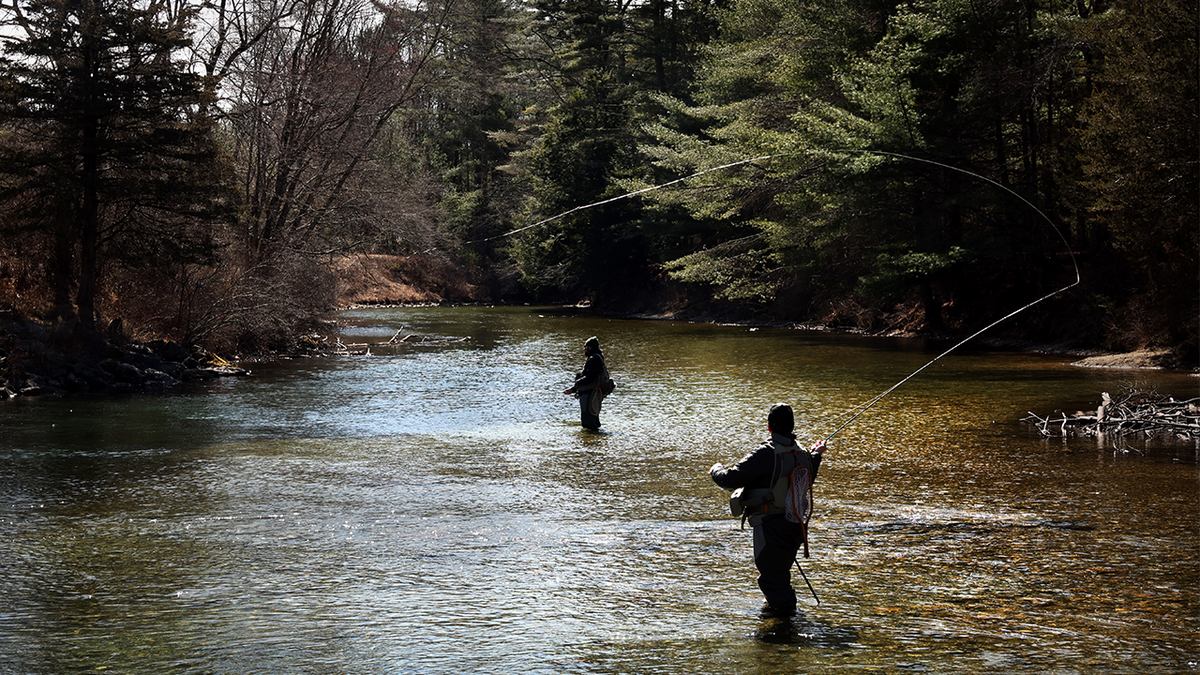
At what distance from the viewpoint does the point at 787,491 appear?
673cm

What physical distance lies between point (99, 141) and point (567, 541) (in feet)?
54.0

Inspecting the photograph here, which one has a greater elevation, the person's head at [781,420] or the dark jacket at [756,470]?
the person's head at [781,420]

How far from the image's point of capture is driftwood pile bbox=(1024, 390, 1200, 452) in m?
13.6

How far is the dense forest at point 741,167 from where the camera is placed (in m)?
20.7

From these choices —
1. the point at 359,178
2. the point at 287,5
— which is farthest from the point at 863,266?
the point at 287,5

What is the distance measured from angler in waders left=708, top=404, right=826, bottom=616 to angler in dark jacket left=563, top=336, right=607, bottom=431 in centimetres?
788

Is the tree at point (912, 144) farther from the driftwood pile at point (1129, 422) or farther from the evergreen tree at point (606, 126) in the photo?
the evergreen tree at point (606, 126)

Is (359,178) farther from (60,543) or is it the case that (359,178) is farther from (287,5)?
(60,543)

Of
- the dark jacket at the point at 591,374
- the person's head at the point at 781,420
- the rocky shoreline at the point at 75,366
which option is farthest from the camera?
the rocky shoreline at the point at 75,366

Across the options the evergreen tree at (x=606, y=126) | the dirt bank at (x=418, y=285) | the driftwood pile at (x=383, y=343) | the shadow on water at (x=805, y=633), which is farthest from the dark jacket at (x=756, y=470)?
the dirt bank at (x=418, y=285)

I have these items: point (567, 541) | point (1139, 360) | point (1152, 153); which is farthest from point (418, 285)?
point (567, 541)

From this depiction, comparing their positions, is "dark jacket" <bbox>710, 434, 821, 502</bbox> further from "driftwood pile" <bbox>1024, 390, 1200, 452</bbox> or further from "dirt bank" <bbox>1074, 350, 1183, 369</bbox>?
"dirt bank" <bbox>1074, 350, 1183, 369</bbox>

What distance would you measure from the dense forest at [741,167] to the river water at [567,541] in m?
3.62

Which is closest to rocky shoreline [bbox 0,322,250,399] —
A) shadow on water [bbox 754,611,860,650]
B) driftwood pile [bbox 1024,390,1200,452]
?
driftwood pile [bbox 1024,390,1200,452]
